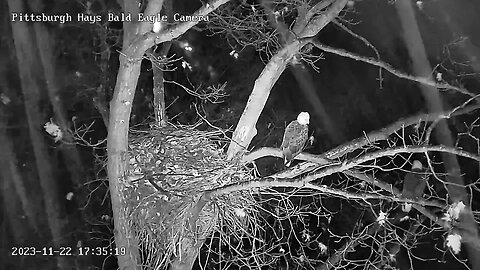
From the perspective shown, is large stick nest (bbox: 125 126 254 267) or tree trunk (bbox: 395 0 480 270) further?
tree trunk (bbox: 395 0 480 270)

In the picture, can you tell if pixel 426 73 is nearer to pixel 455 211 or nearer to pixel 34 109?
pixel 455 211

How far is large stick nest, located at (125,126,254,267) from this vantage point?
3930 mm

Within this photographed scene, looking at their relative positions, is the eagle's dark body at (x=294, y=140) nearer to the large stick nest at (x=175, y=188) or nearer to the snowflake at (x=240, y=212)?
the large stick nest at (x=175, y=188)

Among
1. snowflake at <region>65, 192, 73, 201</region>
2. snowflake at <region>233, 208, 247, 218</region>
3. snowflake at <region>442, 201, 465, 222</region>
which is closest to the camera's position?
snowflake at <region>233, 208, 247, 218</region>

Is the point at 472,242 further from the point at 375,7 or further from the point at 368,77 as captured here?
the point at 375,7

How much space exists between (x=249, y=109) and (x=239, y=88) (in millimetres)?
1532

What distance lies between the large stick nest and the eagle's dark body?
37 cm

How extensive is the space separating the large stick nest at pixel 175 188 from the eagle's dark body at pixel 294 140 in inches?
14.7

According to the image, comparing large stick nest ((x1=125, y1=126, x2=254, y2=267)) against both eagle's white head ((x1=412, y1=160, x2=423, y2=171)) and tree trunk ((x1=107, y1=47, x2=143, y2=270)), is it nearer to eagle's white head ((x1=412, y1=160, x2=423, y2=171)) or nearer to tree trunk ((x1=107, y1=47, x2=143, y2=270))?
tree trunk ((x1=107, y1=47, x2=143, y2=270))

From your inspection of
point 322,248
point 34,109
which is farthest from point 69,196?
point 322,248

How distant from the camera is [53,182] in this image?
5754 mm

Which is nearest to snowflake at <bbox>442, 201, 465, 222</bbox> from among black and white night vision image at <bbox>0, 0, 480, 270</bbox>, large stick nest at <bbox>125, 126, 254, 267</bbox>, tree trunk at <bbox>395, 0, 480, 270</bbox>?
black and white night vision image at <bbox>0, 0, 480, 270</bbox>

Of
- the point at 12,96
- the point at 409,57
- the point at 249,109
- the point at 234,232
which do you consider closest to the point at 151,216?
the point at 234,232

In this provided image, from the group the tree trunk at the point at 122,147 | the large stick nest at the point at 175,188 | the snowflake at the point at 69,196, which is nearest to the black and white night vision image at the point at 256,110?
the snowflake at the point at 69,196
